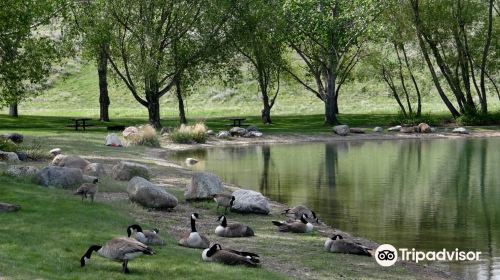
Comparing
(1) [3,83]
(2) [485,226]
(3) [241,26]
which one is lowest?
(2) [485,226]

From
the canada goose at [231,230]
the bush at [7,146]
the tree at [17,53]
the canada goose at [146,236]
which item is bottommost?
the canada goose at [231,230]

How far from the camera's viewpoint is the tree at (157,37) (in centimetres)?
5806

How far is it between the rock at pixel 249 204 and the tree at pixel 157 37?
3606 cm

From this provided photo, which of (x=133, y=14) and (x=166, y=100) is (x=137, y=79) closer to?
(x=133, y=14)

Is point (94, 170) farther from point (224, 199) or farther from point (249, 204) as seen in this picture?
point (249, 204)

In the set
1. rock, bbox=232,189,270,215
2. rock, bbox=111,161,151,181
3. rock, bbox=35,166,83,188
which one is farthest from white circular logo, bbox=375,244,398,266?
rock, bbox=111,161,151,181

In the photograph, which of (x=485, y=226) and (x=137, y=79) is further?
(x=137, y=79)

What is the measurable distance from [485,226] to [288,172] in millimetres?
15806

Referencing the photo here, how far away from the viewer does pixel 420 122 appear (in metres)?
66.8

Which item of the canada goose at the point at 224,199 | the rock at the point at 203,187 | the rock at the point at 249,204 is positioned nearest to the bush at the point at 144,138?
the rock at the point at 203,187

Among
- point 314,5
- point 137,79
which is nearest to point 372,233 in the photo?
point 137,79

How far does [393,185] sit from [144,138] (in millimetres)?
20909

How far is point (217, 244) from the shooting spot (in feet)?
48.7

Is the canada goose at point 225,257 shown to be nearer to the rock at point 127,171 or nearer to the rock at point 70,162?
the rock at point 127,171
